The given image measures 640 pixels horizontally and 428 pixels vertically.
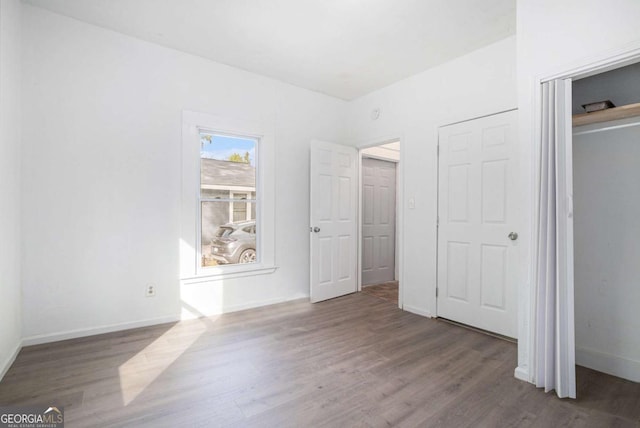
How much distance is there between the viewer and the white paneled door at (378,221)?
5.07 metres

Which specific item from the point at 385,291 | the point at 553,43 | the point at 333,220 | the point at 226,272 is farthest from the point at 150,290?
the point at 553,43

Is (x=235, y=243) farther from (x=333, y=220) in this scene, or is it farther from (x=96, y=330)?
(x=96, y=330)

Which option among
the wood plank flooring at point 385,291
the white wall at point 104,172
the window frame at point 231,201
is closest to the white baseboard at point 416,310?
the wood plank flooring at point 385,291

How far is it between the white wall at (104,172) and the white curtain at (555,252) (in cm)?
290

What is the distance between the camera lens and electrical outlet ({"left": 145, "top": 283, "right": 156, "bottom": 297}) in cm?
312

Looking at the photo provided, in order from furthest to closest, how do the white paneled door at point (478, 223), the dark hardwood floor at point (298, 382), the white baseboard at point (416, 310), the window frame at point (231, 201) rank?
the white baseboard at point (416, 310)
the window frame at point (231, 201)
the white paneled door at point (478, 223)
the dark hardwood floor at point (298, 382)

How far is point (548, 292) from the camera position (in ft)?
6.61

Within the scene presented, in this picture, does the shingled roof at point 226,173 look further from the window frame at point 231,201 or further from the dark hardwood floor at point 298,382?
the dark hardwood floor at point 298,382

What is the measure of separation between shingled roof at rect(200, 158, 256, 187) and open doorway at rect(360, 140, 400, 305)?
1861mm

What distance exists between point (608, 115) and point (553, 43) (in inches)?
24.7

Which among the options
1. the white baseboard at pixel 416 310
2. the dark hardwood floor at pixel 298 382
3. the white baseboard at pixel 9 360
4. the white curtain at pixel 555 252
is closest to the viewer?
the dark hardwood floor at pixel 298 382

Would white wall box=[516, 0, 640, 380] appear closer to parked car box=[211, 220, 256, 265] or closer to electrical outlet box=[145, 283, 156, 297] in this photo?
parked car box=[211, 220, 256, 265]

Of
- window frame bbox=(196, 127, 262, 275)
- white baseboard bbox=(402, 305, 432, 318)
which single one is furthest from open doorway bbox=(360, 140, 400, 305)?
window frame bbox=(196, 127, 262, 275)

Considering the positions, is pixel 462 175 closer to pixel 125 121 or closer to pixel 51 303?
pixel 125 121
